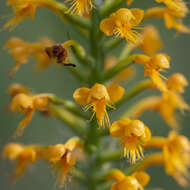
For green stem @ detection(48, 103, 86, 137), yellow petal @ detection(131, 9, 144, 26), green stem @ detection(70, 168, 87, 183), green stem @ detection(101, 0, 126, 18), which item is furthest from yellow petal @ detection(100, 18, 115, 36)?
green stem @ detection(70, 168, 87, 183)

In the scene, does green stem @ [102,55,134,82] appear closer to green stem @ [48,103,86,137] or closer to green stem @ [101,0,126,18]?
green stem @ [101,0,126,18]

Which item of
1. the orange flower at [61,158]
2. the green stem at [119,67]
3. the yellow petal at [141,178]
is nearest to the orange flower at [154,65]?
the green stem at [119,67]

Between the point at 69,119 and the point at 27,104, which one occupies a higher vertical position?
the point at 27,104

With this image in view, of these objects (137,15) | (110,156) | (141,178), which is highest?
(137,15)

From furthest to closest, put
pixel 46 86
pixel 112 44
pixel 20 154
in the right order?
1. pixel 46 86
2. pixel 20 154
3. pixel 112 44

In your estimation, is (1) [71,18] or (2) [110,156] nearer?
(1) [71,18]

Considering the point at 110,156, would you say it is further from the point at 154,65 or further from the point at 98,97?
the point at 154,65

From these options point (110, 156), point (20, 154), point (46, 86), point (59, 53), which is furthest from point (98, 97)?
point (46, 86)

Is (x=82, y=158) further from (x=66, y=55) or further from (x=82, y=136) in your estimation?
(x=66, y=55)
